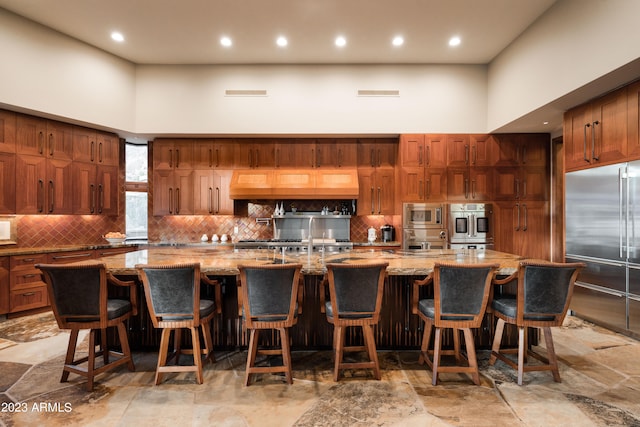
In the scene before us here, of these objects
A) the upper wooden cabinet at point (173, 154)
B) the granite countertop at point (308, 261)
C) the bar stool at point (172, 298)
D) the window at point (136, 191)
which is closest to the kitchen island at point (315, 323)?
the granite countertop at point (308, 261)

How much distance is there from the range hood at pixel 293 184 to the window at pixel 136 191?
1.83 m

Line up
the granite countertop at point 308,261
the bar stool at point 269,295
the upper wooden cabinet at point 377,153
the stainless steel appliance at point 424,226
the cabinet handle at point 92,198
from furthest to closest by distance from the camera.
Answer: the upper wooden cabinet at point 377,153
the stainless steel appliance at point 424,226
the cabinet handle at point 92,198
the granite countertop at point 308,261
the bar stool at point 269,295

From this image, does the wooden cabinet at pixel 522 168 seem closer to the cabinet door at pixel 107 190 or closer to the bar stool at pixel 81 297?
the bar stool at pixel 81 297

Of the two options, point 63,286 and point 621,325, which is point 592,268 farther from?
point 63,286

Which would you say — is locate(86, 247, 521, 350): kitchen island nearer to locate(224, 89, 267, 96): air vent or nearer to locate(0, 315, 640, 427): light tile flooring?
locate(0, 315, 640, 427): light tile flooring

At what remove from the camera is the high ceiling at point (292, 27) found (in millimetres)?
4055

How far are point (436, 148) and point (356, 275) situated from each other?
3.87m

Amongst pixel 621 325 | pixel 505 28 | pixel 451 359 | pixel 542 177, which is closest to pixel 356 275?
pixel 451 359

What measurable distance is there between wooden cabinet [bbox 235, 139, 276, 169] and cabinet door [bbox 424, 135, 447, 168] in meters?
2.60

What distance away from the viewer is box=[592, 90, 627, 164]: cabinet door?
11.6 ft

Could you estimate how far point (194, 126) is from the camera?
5625 millimetres

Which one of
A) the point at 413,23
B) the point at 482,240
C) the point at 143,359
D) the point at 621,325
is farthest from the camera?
the point at 482,240

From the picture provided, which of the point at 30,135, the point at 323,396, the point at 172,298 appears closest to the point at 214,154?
the point at 30,135

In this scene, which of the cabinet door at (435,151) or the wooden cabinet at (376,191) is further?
the wooden cabinet at (376,191)
